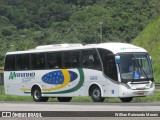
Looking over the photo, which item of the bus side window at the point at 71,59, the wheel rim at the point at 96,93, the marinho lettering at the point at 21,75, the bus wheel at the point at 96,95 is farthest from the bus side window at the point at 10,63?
the wheel rim at the point at 96,93

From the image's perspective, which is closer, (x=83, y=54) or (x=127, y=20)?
(x=83, y=54)

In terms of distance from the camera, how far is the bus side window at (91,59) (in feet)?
87.5

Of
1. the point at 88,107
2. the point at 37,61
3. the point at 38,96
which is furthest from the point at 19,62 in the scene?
the point at 88,107

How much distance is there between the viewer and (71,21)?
143 metres

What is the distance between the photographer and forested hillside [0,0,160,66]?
381ft

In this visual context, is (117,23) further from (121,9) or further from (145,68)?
(145,68)

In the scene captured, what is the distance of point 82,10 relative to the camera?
5807 inches

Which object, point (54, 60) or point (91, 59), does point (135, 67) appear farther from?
point (54, 60)

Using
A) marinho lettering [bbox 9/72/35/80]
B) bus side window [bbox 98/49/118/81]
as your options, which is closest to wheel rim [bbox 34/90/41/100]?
marinho lettering [bbox 9/72/35/80]

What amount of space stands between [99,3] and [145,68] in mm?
130906

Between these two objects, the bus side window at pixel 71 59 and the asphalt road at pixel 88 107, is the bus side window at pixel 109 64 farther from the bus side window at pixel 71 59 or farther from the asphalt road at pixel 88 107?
the asphalt road at pixel 88 107

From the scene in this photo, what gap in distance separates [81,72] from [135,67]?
3.20 m

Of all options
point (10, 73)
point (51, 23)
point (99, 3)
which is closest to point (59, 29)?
point (51, 23)

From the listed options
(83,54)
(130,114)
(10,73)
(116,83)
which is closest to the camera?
(130,114)
